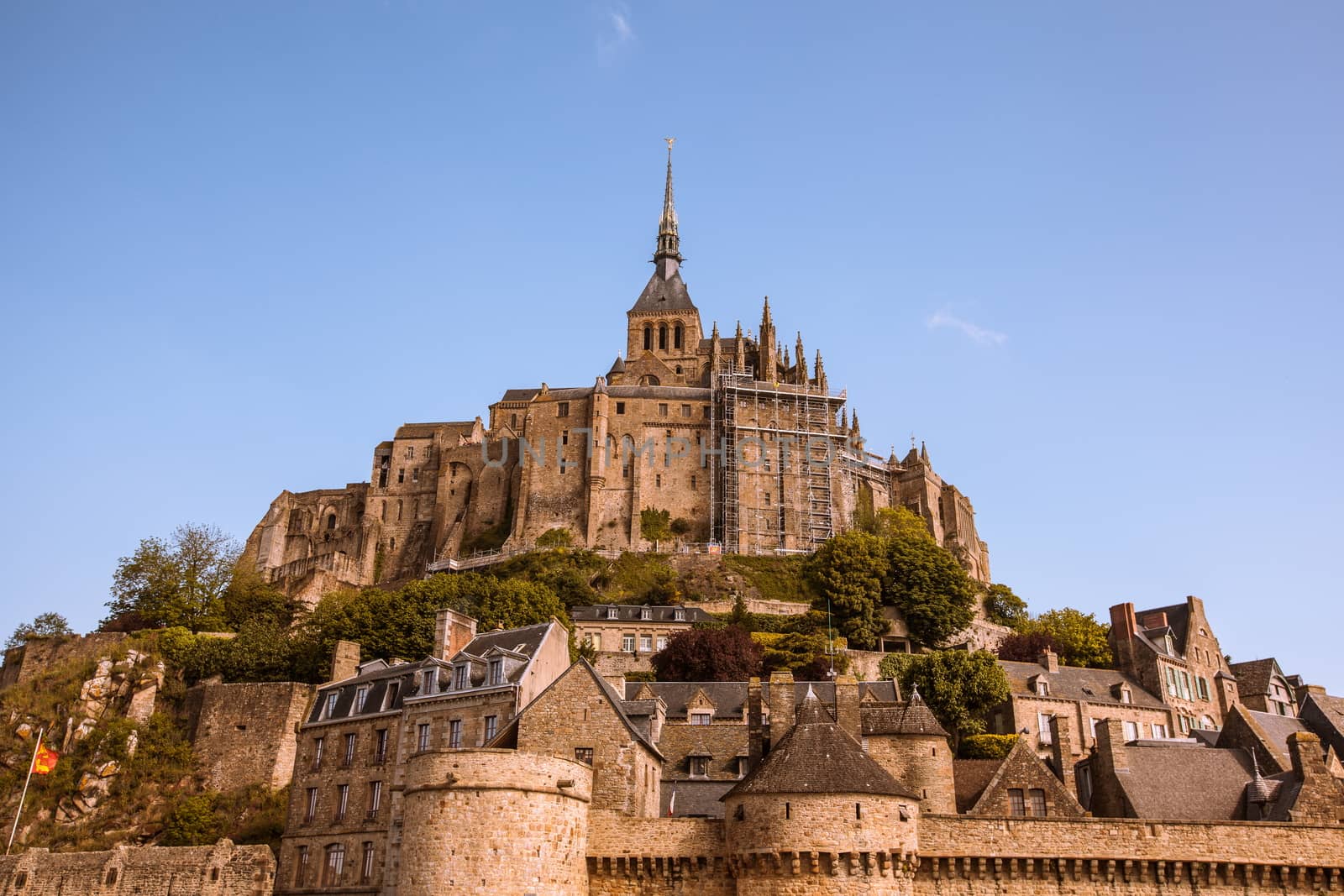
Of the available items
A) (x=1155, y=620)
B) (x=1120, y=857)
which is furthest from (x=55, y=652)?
(x=1155, y=620)

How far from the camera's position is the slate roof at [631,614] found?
63.2 m

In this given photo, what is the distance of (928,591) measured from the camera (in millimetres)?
67688

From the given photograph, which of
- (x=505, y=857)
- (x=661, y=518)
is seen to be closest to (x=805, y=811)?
(x=505, y=857)

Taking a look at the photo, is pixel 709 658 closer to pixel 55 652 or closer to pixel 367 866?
pixel 367 866

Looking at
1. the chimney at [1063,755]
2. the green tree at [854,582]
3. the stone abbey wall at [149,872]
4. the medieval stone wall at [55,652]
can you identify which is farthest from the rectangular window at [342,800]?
the green tree at [854,582]

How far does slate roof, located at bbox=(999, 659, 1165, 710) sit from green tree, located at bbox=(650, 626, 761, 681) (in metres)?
10.9

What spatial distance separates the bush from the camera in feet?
152

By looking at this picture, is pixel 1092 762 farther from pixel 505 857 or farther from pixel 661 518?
pixel 661 518

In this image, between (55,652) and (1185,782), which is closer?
(1185,782)

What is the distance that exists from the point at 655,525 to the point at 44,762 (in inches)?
1709

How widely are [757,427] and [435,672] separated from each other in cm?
4962

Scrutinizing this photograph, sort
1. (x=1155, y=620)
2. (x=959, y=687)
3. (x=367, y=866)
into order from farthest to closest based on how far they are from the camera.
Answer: (x=1155, y=620)
(x=959, y=687)
(x=367, y=866)

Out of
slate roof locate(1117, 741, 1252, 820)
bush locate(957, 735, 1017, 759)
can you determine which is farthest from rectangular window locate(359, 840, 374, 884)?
bush locate(957, 735, 1017, 759)

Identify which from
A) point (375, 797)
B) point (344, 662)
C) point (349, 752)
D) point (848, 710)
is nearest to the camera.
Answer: point (848, 710)
